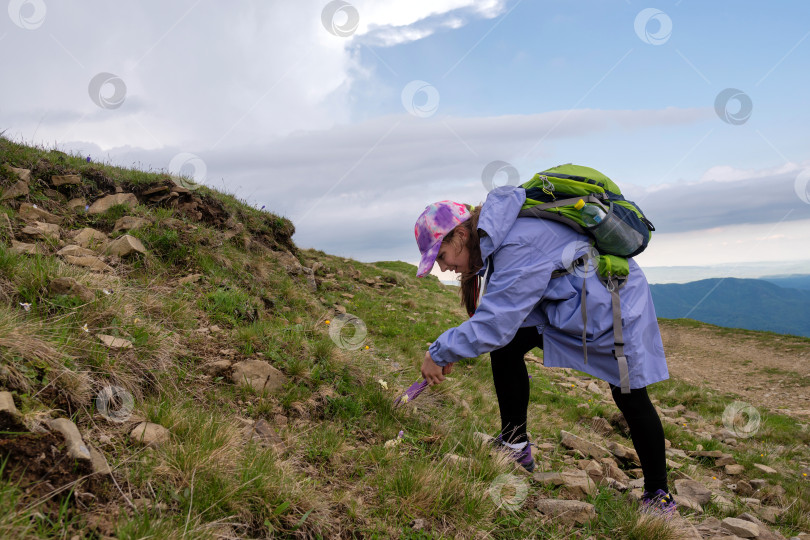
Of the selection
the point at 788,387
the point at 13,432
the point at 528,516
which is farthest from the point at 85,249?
the point at 788,387

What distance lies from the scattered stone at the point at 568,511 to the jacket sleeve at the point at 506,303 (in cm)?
115

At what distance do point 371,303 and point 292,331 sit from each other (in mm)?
5802

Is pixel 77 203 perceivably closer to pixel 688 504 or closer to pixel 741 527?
pixel 688 504

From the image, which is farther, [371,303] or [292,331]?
[371,303]

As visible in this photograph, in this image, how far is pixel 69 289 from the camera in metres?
Result: 3.63

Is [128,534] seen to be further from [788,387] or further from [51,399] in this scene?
[788,387]

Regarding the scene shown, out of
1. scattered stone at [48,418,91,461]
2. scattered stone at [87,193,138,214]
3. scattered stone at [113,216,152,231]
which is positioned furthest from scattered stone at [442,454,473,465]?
scattered stone at [87,193,138,214]

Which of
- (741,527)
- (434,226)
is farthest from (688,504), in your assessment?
(434,226)

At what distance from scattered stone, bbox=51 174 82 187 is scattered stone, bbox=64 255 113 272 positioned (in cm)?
265

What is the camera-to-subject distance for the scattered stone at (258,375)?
3.87 meters

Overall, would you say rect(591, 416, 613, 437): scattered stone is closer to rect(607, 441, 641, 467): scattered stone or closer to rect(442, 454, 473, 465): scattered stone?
rect(607, 441, 641, 467): scattered stone

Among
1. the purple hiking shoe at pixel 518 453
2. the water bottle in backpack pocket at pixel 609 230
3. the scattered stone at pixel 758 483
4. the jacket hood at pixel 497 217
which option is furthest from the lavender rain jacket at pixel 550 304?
the scattered stone at pixel 758 483

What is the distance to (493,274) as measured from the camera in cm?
320

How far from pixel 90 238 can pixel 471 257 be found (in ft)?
14.9
